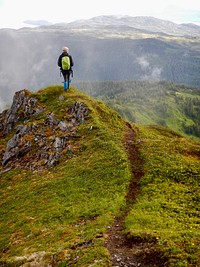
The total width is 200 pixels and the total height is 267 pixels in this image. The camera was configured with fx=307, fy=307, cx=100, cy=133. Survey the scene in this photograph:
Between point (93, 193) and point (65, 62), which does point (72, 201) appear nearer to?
point (93, 193)

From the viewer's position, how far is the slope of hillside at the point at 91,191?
22781 mm

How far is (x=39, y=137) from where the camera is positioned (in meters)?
52.9

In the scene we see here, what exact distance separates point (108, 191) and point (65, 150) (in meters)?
15.1

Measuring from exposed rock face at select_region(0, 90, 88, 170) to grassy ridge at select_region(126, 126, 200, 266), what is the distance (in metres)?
13.4

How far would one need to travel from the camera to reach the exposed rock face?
47875mm

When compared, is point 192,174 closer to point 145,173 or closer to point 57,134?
point 145,173

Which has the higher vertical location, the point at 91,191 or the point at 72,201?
the point at 91,191

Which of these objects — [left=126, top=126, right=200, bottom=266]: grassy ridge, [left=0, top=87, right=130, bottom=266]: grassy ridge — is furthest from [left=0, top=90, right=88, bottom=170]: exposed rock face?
[left=126, top=126, right=200, bottom=266]: grassy ridge

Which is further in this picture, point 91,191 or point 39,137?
point 39,137

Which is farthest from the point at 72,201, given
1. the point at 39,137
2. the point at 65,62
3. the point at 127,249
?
the point at 65,62

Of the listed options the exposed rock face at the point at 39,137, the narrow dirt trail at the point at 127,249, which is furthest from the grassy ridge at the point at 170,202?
the exposed rock face at the point at 39,137

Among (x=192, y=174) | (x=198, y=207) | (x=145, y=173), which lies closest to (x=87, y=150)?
(x=145, y=173)

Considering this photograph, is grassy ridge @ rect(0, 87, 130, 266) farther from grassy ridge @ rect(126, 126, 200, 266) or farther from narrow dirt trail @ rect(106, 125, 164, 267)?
grassy ridge @ rect(126, 126, 200, 266)

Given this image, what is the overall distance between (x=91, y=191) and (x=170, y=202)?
29.8 ft
